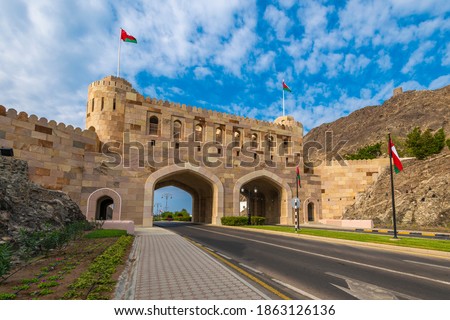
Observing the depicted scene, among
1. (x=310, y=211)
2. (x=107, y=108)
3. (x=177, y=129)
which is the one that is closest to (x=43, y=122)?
(x=107, y=108)

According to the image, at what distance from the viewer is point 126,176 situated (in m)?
28.0

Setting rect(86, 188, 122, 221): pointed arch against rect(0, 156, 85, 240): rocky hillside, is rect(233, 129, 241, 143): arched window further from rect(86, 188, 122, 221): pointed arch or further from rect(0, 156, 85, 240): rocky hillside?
rect(0, 156, 85, 240): rocky hillside

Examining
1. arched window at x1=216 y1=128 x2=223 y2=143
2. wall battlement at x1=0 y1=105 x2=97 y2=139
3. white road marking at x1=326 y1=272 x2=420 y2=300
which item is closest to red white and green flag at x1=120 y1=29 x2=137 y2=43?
wall battlement at x1=0 y1=105 x2=97 y2=139

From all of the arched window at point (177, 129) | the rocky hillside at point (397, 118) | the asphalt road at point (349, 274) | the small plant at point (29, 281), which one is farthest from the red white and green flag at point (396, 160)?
the rocky hillside at point (397, 118)

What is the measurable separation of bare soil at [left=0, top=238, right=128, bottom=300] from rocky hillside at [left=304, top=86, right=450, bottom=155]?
103755 millimetres

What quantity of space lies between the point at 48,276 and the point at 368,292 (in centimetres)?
739

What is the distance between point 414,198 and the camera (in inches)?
1181

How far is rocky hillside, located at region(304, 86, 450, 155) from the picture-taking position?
99.5 meters

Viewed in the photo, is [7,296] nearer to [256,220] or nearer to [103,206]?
[256,220]

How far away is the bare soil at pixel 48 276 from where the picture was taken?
534cm

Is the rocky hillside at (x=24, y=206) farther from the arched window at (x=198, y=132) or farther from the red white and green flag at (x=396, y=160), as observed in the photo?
the red white and green flag at (x=396, y=160)

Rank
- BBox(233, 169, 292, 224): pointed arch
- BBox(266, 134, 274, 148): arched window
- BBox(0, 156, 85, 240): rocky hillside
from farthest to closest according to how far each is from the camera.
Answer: BBox(266, 134, 274, 148): arched window → BBox(233, 169, 292, 224): pointed arch → BBox(0, 156, 85, 240): rocky hillside
